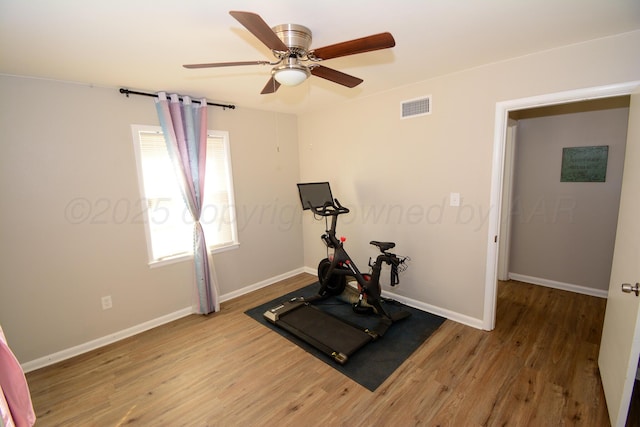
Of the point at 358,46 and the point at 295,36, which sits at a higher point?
the point at 295,36

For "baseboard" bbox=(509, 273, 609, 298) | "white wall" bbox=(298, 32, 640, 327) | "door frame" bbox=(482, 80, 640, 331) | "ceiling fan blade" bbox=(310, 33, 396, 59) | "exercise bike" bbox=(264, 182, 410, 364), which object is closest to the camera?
"ceiling fan blade" bbox=(310, 33, 396, 59)

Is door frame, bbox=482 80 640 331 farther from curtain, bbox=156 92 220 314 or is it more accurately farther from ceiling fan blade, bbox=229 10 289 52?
curtain, bbox=156 92 220 314

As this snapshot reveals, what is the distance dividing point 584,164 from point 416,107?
221 centimetres

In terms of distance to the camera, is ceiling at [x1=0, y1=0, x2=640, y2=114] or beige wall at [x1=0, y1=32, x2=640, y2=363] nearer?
ceiling at [x1=0, y1=0, x2=640, y2=114]

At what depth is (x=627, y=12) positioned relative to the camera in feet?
5.46

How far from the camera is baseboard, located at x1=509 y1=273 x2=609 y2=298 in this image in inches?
133

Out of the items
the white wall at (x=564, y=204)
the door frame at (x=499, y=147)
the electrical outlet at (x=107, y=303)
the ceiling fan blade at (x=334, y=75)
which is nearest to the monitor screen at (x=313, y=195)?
the ceiling fan blade at (x=334, y=75)

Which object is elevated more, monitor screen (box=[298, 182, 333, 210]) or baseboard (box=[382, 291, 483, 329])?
monitor screen (box=[298, 182, 333, 210])

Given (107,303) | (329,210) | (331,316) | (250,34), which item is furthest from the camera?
(329,210)

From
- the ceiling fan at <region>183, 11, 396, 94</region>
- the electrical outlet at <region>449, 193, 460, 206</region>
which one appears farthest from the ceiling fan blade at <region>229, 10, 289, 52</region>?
the electrical outlet at <region>449, 193, 460, 206</region>

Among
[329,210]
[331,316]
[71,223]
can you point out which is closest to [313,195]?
[329,210]

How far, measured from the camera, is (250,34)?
69.7 inches

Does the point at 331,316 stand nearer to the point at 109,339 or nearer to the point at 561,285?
the point at 109,339

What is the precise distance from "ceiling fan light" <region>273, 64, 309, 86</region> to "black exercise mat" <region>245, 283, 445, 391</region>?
2170 mm
